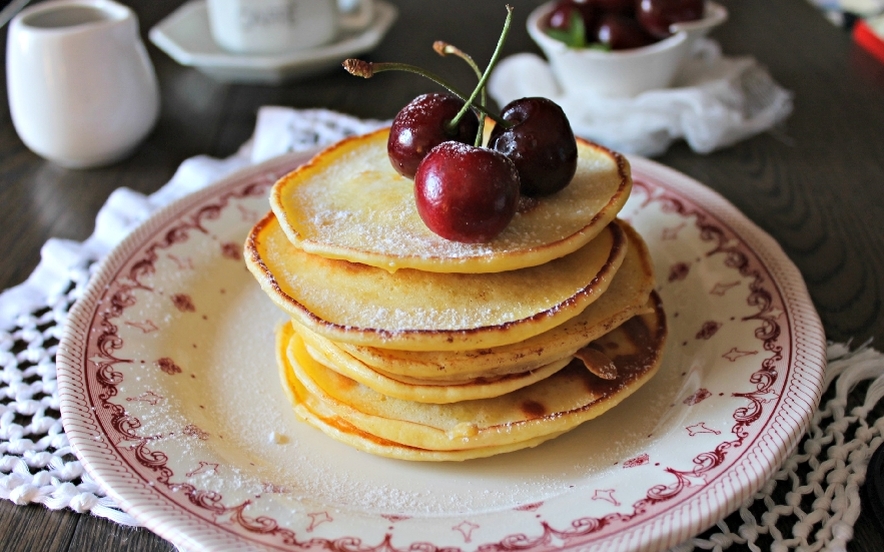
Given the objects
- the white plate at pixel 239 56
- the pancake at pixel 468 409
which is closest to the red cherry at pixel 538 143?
the pancake at pixel 468 409

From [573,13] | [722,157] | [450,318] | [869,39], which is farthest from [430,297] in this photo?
[869,39]

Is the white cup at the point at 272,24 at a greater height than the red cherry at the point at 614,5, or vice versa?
the red cherry at the point at 614,5

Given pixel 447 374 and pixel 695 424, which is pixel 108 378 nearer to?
pixel 447 374

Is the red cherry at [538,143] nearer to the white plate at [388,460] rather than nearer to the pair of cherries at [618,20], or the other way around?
the white plate at [388,460]

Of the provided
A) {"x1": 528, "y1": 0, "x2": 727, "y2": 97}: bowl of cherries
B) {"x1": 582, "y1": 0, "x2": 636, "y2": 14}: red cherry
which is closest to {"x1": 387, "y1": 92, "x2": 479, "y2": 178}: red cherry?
{"x1": 528, "y1": 0, "x2": 727, "y2": 97}: bowl of cherries

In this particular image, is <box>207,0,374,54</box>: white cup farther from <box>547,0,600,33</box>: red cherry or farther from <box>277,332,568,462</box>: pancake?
<box>277,332,568,462</box>: pancake

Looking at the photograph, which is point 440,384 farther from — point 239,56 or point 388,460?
point 239,56
